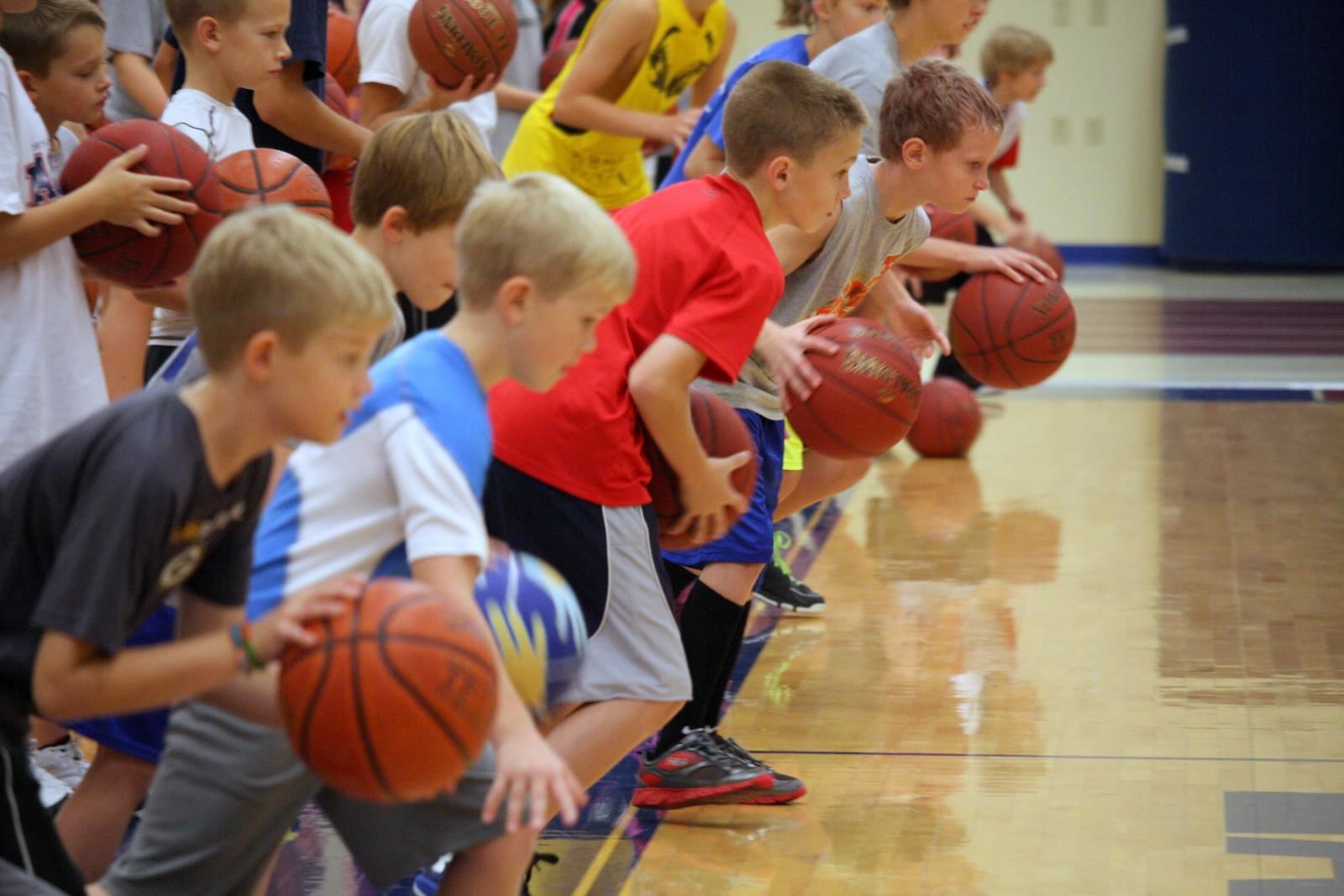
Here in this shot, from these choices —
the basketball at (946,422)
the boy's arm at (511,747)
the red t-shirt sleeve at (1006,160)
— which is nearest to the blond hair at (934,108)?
the boy's arm at (511,747)

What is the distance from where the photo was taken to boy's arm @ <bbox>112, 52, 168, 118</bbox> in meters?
4.74

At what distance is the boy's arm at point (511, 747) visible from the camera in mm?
2133

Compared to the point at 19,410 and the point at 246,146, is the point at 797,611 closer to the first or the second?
the point at 246,146

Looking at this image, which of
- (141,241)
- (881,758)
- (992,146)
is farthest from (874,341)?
(141,241)

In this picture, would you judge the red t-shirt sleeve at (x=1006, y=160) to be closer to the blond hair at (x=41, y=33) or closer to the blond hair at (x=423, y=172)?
the blond hair at (x=41, y=33)

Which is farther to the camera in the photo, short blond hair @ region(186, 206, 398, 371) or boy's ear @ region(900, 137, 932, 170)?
boy's ear @ region(900, 137, 932, 170)

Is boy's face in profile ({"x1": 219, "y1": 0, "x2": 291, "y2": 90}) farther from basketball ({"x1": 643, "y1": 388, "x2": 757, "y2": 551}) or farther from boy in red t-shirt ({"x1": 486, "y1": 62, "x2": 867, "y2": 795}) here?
basketball ({"x1": 643, "y1": 388, "x2": 757, "y2": 551})

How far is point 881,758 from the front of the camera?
3.91 m

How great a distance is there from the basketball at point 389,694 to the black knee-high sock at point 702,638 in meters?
1.69

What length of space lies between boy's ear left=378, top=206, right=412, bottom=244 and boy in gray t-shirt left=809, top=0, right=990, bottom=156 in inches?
80.0

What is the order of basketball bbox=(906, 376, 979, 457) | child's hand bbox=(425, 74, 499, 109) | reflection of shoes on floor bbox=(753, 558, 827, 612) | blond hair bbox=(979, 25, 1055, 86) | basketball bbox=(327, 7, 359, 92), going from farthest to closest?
blond hair bbox=(979, 25, 1055, 86) → basketball bbox=(906, 376, 979, 457) → basketball bbox=(327, 7, 359, 92) → reflection of shoes on floor bbox=(753, 558, 827, 612) → child's hand bbox=(425, 74, 499, 109)

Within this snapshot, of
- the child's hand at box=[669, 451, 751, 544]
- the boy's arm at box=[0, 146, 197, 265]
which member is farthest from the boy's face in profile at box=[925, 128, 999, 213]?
the boy's arm at box=[0, 146, 197, 265]

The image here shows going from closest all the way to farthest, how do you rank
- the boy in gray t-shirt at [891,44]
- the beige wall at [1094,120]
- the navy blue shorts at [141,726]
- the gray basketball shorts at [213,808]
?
Answer: the gray basketball shorts at [213,808]
the navy blue shorts at [141,726]
the boy in gray t-shirt at [891,44]
the beige wall at [1094,120]

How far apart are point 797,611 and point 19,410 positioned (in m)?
2.59
